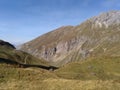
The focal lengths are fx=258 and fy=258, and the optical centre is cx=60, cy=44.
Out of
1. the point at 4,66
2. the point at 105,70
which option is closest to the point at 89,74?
the point at 105,70

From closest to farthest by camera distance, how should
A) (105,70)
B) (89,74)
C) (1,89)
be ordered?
(1,89)
(89,74)
(105,70)

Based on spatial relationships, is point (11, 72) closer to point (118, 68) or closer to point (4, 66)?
point (4, 66)

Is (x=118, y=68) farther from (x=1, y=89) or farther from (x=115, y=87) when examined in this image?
(x=1, y=89)

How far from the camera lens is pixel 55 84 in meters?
39.6

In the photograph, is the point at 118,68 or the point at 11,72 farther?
the point at 118,68

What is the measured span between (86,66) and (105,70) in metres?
6.86

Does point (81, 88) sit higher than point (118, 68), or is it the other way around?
point (118, 68)

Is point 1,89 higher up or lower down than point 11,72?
lower down

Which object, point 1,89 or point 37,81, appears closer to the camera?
point 1,89

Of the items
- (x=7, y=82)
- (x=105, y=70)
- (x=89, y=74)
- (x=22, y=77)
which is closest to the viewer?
(x=7, y=82)

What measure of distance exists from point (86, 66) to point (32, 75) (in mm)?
43406

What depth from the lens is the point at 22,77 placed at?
43.5m

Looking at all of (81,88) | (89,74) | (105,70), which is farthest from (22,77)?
(105,70)

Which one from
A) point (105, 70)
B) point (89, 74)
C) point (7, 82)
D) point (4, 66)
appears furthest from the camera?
point (105, 70)
